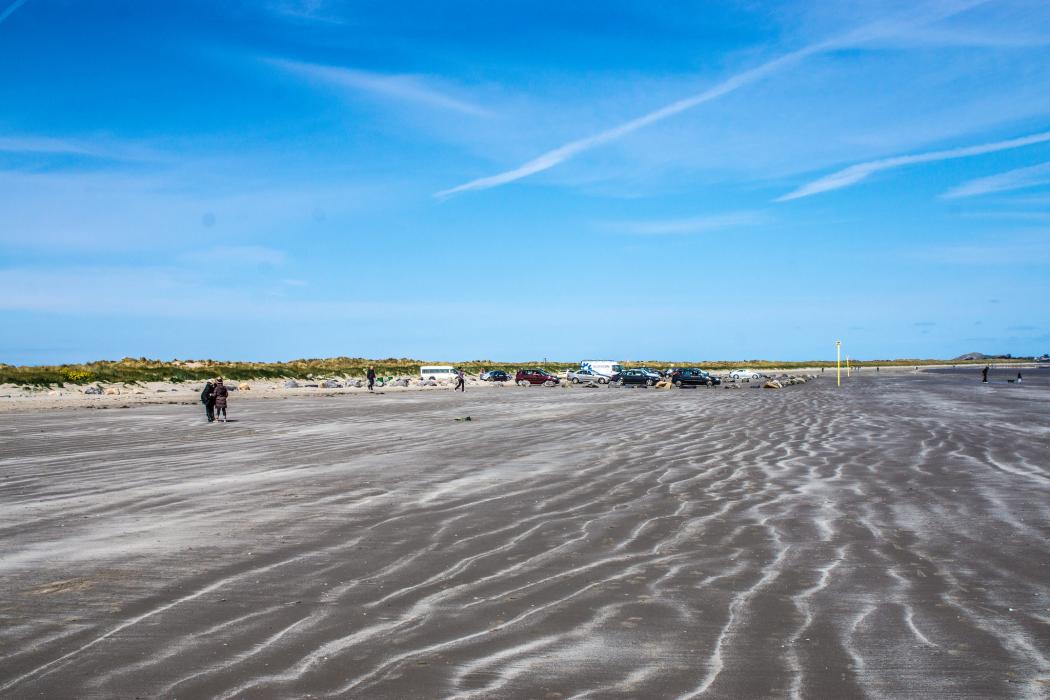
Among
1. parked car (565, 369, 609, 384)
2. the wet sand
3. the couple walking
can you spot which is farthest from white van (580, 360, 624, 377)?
the wet sand

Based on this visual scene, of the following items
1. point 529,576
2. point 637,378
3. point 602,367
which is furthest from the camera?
point 602,367

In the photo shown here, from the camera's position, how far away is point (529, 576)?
6.49 metres

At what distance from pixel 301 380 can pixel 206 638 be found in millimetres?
67780

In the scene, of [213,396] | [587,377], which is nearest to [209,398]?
[213,396]

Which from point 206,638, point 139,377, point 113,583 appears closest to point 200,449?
point 113,583

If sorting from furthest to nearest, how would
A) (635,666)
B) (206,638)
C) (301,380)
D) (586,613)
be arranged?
(301,380) → (586,613) → (206,638) → (635,666)

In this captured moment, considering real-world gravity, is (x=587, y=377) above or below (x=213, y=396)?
above

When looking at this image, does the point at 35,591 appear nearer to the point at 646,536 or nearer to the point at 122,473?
the point at 646,536

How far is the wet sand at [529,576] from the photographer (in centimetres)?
440

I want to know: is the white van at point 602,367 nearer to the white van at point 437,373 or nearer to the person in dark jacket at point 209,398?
the white van at point 437,373

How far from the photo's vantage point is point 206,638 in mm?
4957

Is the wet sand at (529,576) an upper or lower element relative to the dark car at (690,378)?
lower

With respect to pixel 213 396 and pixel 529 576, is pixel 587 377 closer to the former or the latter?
pixel 213 396

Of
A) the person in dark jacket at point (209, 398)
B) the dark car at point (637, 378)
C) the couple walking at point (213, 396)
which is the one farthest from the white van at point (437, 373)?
the person in dark jacket at point (209, 398)
